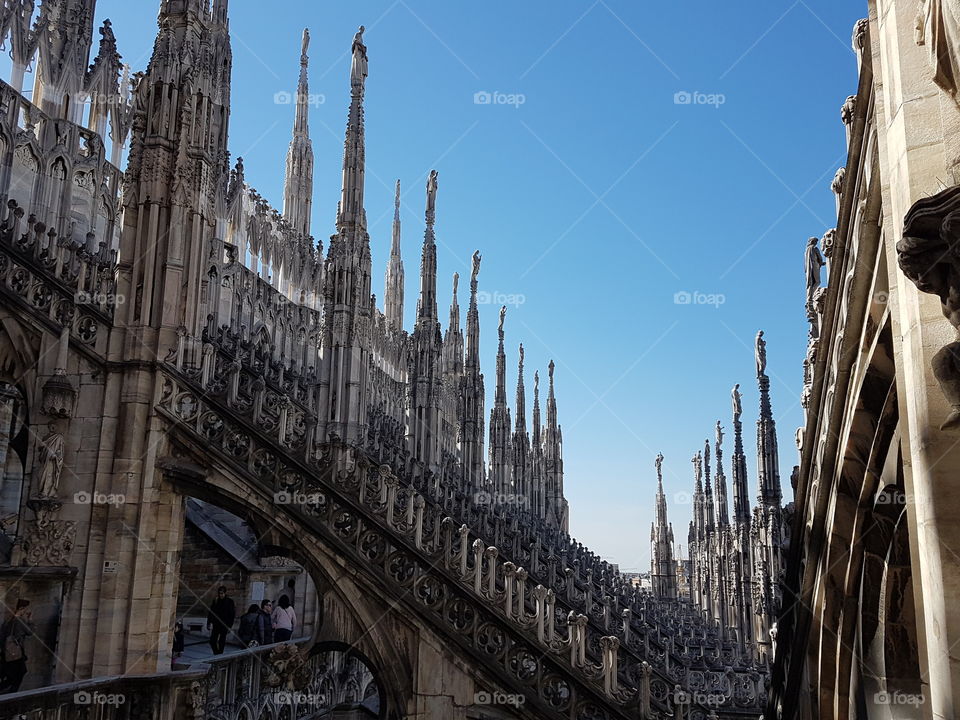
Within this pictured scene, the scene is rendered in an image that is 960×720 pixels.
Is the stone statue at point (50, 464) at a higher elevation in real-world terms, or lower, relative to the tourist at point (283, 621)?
higher

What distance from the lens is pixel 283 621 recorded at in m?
13.8

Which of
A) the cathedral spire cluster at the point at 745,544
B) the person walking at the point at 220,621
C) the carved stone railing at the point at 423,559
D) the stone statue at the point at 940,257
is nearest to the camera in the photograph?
the stone statue at the point at 940,257

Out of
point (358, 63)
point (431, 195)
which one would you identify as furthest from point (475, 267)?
point (358, 63)

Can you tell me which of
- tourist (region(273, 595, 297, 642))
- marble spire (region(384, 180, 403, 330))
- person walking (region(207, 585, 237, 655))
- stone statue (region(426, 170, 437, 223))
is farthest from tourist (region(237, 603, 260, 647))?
marble spire (region(384, 180, 403, 330))

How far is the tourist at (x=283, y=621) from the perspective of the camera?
13.4 metres

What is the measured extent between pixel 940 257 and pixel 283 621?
494 inches

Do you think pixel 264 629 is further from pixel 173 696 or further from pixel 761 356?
pixel 761 356

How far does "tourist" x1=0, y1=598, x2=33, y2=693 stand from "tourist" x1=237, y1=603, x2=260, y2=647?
363cm

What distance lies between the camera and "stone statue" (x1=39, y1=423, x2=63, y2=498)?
9.78m

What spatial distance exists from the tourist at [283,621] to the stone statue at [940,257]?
12.0m

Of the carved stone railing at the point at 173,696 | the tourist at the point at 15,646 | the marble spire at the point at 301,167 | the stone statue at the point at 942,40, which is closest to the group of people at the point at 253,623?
the carved stone railing at the point at 173,696

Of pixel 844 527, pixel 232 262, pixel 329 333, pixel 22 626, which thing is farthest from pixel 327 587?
pixel 232 262

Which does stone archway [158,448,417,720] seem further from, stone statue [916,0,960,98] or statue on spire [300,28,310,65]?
statue on spire [300,28,310,65]

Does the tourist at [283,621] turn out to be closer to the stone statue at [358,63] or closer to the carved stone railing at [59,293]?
the carved stone railing at [59,293]
